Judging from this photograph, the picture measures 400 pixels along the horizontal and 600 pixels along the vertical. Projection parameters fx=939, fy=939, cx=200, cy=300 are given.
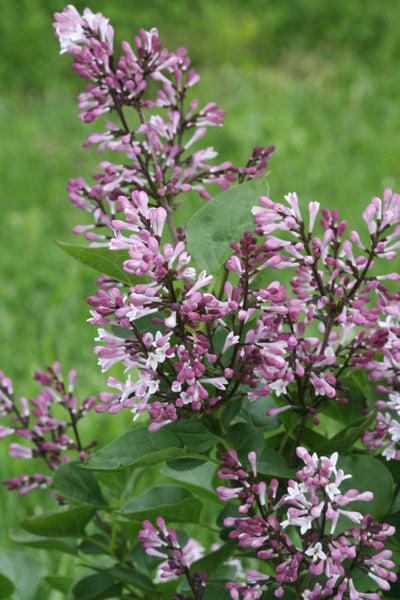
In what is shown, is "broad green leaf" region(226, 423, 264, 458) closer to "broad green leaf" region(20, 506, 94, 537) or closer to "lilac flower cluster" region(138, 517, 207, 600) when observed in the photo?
"lilac flower cluster" region(138, 517, 207, 600)

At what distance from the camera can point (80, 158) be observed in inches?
165

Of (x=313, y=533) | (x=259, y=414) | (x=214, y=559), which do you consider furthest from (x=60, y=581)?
(x=313, y=533)

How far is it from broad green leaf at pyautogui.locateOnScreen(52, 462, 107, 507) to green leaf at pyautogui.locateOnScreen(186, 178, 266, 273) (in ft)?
1.05

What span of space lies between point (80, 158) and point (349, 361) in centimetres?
345

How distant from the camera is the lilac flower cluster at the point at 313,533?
29.8 inches

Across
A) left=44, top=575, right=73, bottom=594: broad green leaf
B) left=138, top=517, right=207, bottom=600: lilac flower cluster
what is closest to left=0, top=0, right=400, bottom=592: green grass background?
left=44, top=575, right=73, bottom=594: broad green leaf

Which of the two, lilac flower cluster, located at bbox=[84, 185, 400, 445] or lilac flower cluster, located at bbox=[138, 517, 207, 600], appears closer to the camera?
lilac flower cluster, located at bbox=[84, 185, 400, 445]

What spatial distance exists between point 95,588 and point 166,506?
0.26m

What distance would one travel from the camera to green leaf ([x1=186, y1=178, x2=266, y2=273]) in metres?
0.89

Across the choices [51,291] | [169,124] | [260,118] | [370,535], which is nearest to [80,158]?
[260,118]

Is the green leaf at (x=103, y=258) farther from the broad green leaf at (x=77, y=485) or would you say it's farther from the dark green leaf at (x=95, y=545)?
the dark green leaf at (x=95, y=545)

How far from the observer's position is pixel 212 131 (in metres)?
4.25

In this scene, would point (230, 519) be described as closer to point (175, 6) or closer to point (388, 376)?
point (388, 376)

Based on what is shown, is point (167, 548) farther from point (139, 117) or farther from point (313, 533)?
point (139, 117)
